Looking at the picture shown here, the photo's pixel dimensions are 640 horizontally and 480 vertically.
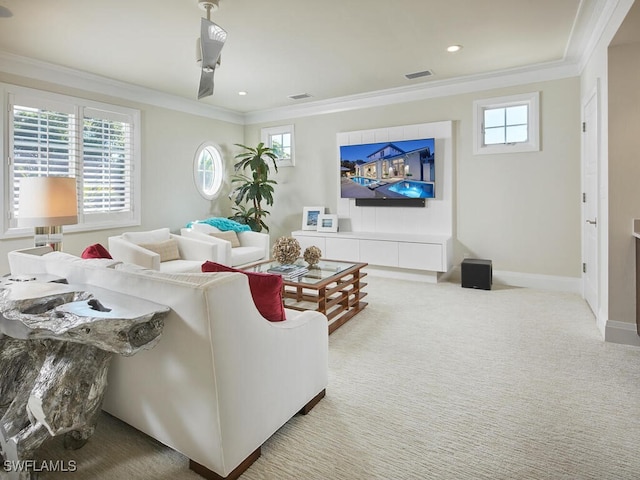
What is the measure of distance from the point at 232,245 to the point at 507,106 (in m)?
4.05

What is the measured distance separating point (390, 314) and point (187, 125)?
Answer: 168 inches

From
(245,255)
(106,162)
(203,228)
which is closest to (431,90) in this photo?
(245,255)

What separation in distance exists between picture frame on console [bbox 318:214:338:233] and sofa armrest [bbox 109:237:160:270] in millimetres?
2717

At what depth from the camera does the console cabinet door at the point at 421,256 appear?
486 cm

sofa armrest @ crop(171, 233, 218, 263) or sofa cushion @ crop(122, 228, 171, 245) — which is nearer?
sofa cushion @ crop(122, 228, 171, 245)

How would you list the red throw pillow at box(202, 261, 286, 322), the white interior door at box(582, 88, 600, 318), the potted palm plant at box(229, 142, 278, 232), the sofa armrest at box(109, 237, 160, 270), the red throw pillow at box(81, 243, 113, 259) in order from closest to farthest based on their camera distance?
the red throw pillow at box(202, 261, 286, 322) < the red throw pillow at box(81, 243, 113, 259) < the white interior door at box(582, 88, 600, 318) < the sofa armrest at box(109, 237, 160, 270) < the potted palm plant at box(229, 142, 278, 232)

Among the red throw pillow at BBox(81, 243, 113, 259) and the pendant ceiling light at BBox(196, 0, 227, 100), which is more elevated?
the pendant ceiling light at BBox(196, 0, 227, 100)

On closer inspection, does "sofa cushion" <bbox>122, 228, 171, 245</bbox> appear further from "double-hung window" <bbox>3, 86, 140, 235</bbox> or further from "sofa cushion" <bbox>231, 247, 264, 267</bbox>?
"sofa cushion" <bbox>231, 247, 264, 267</bbox>

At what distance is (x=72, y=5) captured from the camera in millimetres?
2943

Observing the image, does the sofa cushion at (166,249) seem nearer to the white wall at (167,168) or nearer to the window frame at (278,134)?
the white wall at (167,168)

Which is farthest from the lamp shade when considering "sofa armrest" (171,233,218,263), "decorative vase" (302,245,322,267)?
"decorative vase" (302,245,322,267)

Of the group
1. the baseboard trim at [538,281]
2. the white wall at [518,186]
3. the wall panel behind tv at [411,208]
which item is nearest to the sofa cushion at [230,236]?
the wall panel behind tv at [411,208]

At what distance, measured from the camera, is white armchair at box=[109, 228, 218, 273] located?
3.99 metres

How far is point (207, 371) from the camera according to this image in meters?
1.48
